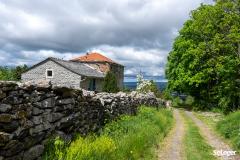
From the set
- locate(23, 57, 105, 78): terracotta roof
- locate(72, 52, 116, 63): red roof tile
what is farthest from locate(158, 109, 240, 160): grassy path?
locate(72, 52, 116, 63): red roof tile

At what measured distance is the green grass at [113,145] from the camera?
27.9 feet

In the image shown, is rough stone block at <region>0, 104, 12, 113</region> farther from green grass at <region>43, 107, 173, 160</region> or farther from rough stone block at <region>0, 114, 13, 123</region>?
green grass at <region>43, 107, 173, 160</region>

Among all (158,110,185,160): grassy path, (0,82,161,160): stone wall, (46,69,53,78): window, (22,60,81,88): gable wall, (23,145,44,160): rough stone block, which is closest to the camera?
(0,82,161,160): stone wall

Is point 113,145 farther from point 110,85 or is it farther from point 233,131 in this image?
point 110,85

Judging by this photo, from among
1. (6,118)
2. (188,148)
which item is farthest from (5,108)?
(188,148)

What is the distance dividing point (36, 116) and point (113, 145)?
2.81 metres

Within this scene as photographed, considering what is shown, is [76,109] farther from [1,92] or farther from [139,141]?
[1,92]

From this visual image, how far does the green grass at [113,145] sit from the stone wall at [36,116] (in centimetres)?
30

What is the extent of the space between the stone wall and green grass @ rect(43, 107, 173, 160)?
30 centimetres

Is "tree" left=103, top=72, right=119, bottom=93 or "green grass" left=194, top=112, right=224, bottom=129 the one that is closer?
"green grass" left=194, top=112, right=224, bottom=129

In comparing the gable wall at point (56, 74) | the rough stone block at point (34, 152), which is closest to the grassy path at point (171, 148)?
the rough stone block at point (34, 152)

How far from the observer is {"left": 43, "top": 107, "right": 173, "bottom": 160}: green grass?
27.9ft

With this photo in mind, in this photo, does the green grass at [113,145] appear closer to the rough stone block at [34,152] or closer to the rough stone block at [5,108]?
the rough stone block at [34,152]

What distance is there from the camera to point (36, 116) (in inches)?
320
